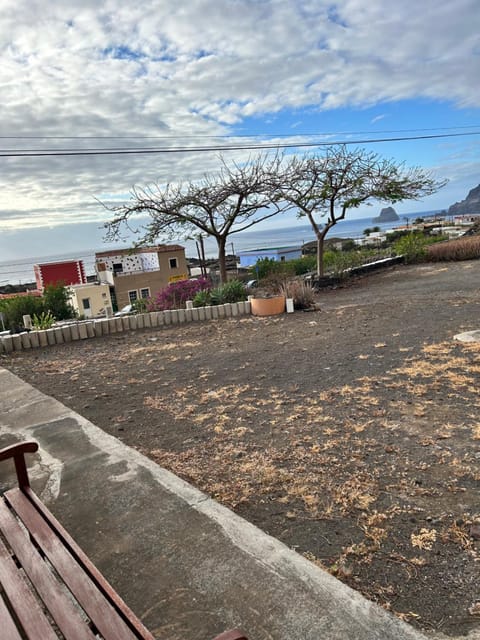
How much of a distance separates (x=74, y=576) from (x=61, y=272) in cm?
5241

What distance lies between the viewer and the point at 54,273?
159ft

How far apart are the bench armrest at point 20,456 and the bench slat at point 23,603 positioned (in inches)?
16.2

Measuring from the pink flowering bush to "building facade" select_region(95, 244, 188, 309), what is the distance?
129 ft

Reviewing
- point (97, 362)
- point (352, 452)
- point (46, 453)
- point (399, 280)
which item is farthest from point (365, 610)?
point (399, 280)

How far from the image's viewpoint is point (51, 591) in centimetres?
120

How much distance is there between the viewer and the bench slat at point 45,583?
105 cm

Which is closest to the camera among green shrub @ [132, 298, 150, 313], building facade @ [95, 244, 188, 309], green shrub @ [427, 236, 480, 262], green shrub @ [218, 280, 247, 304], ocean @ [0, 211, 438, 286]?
green shrub @ [218, 280, 247, 304]

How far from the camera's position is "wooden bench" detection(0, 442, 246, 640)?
1.03 m

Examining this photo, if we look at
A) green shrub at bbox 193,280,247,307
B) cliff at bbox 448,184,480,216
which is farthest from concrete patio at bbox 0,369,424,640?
cliff at bbox 448,184,480,216

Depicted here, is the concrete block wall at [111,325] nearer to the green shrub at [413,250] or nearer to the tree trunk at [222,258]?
the tree trunk at [222,258]

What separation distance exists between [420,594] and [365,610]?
0.99 feet

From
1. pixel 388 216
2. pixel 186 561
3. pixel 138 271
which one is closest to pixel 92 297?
pixel 138 271

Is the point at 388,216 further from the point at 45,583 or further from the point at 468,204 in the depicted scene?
the point at 45,583

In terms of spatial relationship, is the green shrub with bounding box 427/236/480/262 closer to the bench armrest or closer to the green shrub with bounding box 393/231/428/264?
the green shrub with bounding box 393/231/428/264
